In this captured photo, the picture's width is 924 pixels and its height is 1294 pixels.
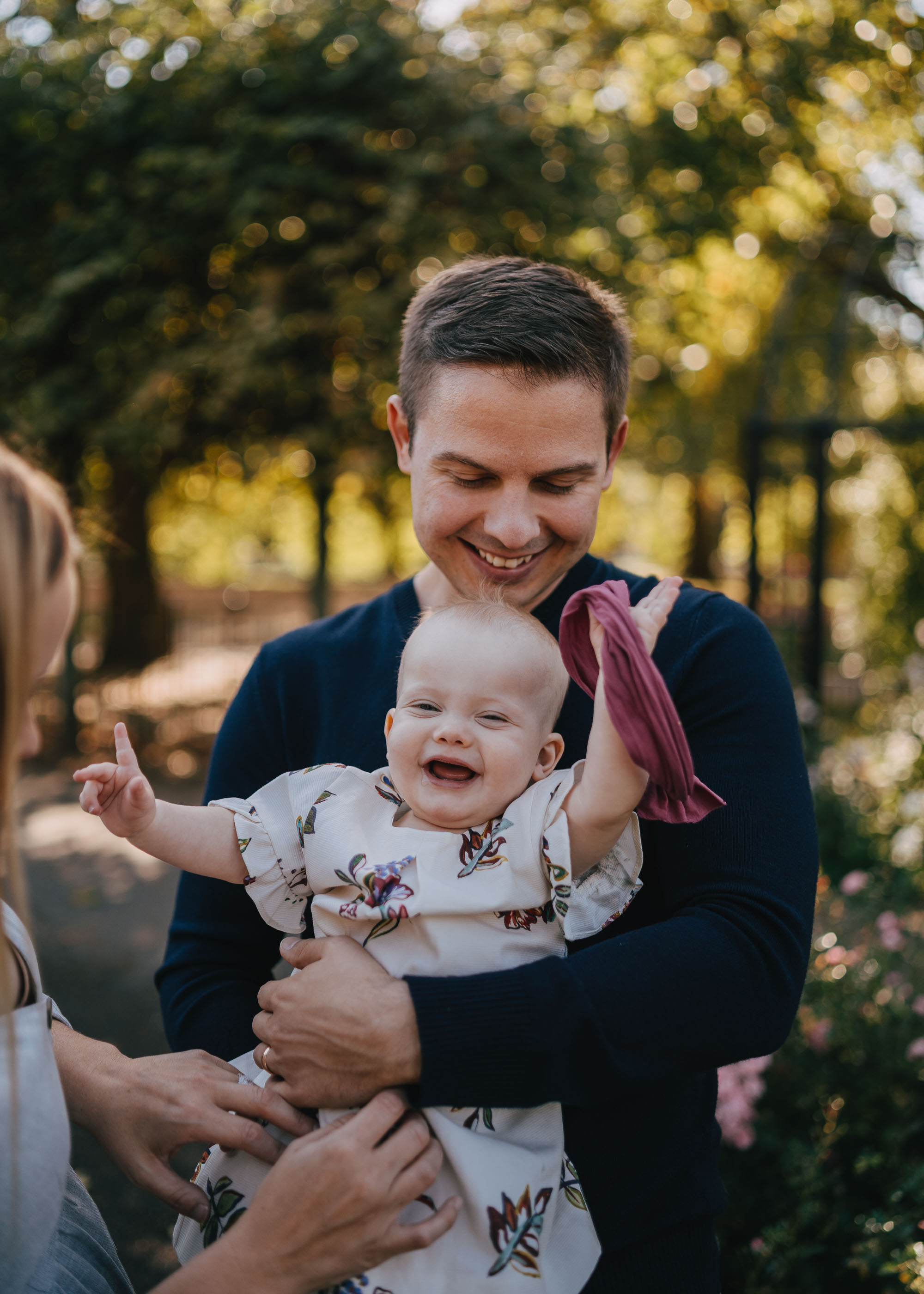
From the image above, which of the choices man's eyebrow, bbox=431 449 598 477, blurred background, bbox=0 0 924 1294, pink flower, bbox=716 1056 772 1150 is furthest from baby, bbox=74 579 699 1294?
blurred background, bbox=0 0 924 1294

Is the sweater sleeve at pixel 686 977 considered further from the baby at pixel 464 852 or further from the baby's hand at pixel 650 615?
the baby's hand at pixel 650 615

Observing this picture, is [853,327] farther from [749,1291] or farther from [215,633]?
[749,1291]

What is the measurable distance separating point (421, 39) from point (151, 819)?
25.7ft

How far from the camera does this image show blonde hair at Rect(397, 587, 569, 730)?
5.55 ft

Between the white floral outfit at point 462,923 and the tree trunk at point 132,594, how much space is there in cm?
946

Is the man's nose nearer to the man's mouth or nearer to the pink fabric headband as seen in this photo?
the man's mouth

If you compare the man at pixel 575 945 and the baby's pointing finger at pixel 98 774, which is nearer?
the man at pixel 575 945

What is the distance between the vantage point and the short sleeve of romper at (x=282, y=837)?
1.67 metres

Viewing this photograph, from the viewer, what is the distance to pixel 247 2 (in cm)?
799

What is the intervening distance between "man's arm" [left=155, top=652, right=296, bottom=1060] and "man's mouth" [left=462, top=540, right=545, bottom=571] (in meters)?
0.53

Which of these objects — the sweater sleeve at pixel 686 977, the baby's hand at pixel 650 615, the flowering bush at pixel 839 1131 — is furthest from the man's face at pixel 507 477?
A: the flowering bush at pixel 839 1131

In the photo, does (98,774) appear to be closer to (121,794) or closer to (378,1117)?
(121,794)

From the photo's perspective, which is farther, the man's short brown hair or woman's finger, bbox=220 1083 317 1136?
the man's short brown hair

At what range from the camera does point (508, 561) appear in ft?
5.94
